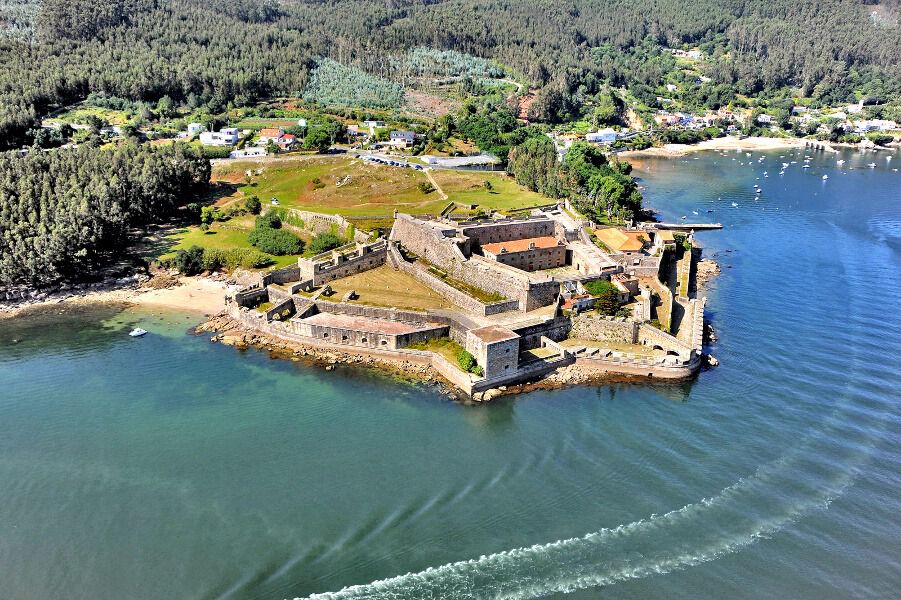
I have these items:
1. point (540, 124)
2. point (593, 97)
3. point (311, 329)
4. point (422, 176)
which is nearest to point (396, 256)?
point (311, 329)

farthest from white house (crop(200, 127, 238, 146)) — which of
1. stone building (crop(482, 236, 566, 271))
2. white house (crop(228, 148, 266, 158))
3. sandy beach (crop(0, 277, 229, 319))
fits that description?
stone building (crop(482, 236, 566, 271))

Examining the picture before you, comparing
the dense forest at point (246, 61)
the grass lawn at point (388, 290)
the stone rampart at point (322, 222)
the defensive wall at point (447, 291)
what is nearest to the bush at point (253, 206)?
the stone rampart at point (322, 222)

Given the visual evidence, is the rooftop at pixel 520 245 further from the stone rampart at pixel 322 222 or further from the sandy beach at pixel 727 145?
the sandy beach at pixel 727 145

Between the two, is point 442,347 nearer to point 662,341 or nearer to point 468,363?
point 468,363

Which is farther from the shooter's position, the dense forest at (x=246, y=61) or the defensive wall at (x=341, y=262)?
the dense forest at (x=246, y=61)

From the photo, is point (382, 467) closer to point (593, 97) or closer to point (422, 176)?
point (422, 176)

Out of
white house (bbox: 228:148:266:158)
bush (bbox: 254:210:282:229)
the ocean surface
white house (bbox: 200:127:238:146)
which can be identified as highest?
white house (bbox: 200:127:238:146)

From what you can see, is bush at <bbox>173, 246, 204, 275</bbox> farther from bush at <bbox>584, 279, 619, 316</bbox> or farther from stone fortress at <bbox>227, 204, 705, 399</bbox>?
bush at <bbox>584, 279, 619, 316</bbox>

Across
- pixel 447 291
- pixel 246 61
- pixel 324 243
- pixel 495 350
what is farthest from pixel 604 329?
pixel 246 61
